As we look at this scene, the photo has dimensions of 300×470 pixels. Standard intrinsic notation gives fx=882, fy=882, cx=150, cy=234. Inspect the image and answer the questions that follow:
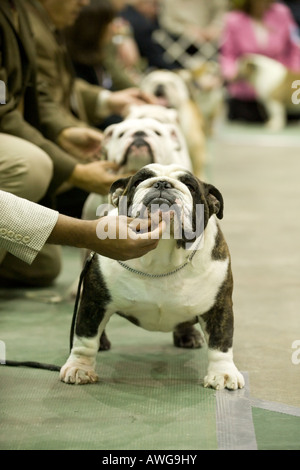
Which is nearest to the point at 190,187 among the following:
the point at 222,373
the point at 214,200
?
the point at 214,200

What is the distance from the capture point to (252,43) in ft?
28.7

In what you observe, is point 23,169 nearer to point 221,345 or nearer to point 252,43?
point 221,345

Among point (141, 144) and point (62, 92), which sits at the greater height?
point (141, 144)

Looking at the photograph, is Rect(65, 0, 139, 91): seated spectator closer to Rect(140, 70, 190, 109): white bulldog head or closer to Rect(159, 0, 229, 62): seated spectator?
Rect(140, 70, 190, 109): white bulldog head

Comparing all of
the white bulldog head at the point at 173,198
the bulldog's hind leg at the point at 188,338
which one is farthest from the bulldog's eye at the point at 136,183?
the bulldog's hind leg at the point at 188,338

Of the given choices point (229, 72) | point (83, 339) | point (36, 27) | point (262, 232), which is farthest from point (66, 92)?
point (229, 72)

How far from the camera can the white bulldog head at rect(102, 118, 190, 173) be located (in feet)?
9.82

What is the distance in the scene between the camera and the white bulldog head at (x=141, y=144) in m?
2.99

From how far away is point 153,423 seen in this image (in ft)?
6.31

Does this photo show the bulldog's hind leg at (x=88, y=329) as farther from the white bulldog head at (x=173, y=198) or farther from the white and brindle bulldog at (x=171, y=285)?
the white bulldog head at (x=173, y=198)

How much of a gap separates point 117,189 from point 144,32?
6055 mm

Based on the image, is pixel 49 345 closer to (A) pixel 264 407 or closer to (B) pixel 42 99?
(A) pixel 264 407

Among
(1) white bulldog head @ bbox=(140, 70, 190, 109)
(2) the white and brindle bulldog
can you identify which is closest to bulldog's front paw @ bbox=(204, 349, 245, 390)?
(2) the white and brindle bulldog

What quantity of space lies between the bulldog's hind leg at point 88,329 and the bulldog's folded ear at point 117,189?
159 mm
